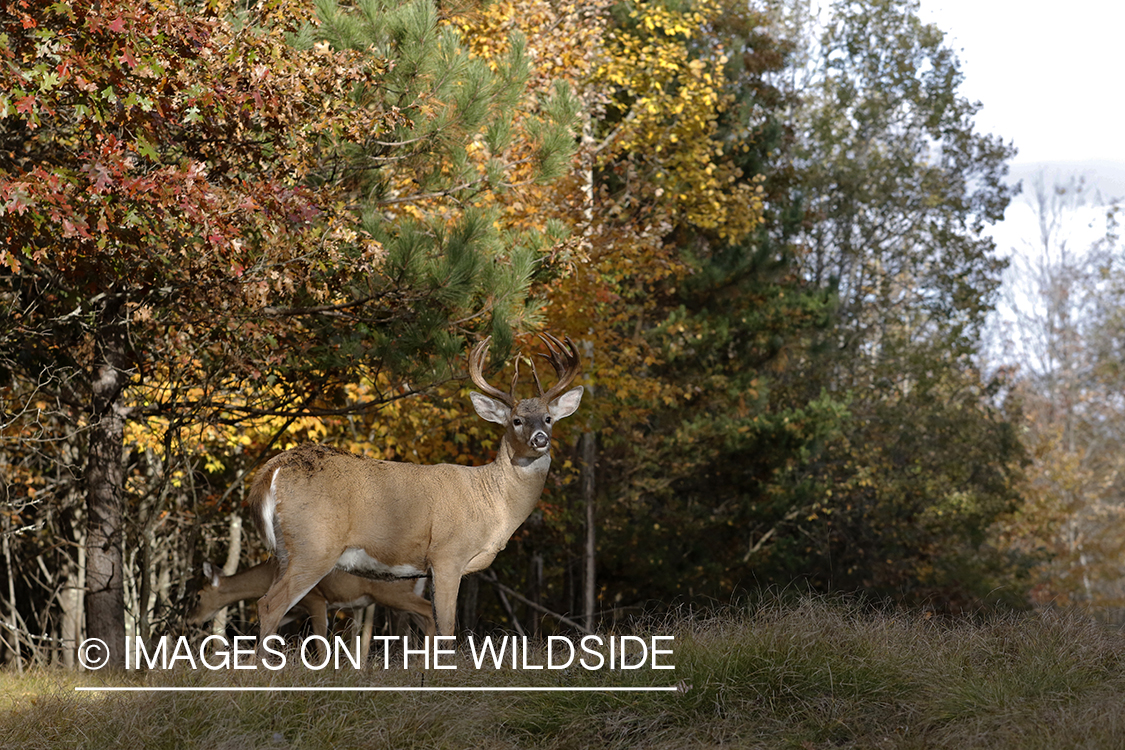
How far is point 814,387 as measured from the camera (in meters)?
23.6

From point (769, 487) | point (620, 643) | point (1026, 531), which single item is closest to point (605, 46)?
point (769, 487)

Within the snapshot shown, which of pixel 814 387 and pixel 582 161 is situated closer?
pixel 582 161

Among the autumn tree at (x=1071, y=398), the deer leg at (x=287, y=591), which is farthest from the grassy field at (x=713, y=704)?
the autumn tree at (x=1071, y=398)

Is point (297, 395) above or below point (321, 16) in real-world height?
below

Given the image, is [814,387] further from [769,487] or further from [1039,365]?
[1039,365]

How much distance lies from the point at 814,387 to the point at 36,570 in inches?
578

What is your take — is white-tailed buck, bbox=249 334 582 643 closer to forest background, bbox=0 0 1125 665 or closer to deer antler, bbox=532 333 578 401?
deer antler, bbox=532 333 578 401

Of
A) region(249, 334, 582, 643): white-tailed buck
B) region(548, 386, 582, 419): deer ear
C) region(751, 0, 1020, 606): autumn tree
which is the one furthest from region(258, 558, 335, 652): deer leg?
region(751, 0, 1020, 606): autumn tree

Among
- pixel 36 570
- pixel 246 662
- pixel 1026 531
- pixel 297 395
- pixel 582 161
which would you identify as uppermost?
pixel 582 161

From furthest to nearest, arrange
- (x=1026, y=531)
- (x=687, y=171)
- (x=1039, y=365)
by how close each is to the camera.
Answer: (x=1039, y=365), (x=1026, y=531), (x=687, y=171)

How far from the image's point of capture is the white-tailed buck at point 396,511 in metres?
7.05

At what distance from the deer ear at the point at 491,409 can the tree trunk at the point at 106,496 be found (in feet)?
9.82

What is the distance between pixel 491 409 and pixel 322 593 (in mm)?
1753

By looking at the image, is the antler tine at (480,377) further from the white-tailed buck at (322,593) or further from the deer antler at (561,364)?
the white-tailed buck at (322,593)
